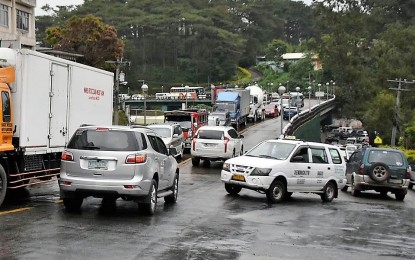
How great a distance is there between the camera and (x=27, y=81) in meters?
13.9

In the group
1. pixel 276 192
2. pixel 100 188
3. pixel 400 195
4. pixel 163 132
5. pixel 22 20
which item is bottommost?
pixel 400 195

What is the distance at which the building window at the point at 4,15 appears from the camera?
51.0m

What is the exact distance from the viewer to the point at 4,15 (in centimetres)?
5162

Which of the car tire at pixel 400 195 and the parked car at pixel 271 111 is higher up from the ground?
the parked car at pixel 271 111

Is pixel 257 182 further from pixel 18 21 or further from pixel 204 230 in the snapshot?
pixel 18 21

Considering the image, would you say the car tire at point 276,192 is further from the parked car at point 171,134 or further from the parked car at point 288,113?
the parked car at point 288,113

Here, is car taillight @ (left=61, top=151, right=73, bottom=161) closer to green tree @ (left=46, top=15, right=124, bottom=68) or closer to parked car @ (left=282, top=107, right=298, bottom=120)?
green tree @ (left=46, top=15, right=124, bottom=68)

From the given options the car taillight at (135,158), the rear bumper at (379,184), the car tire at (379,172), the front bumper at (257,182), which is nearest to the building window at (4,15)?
the rear bumper at (379,184)

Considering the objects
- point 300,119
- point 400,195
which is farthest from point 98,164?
point 300,119

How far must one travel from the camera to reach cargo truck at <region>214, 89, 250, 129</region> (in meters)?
56.1

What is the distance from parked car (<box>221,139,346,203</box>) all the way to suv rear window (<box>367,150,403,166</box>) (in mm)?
3000

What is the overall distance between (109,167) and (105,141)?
0.59 m

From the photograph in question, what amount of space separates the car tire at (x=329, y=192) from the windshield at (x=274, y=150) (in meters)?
1.69

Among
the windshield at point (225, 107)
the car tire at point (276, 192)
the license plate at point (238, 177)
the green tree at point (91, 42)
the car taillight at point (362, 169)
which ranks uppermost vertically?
the green tree at point (91, 42)
